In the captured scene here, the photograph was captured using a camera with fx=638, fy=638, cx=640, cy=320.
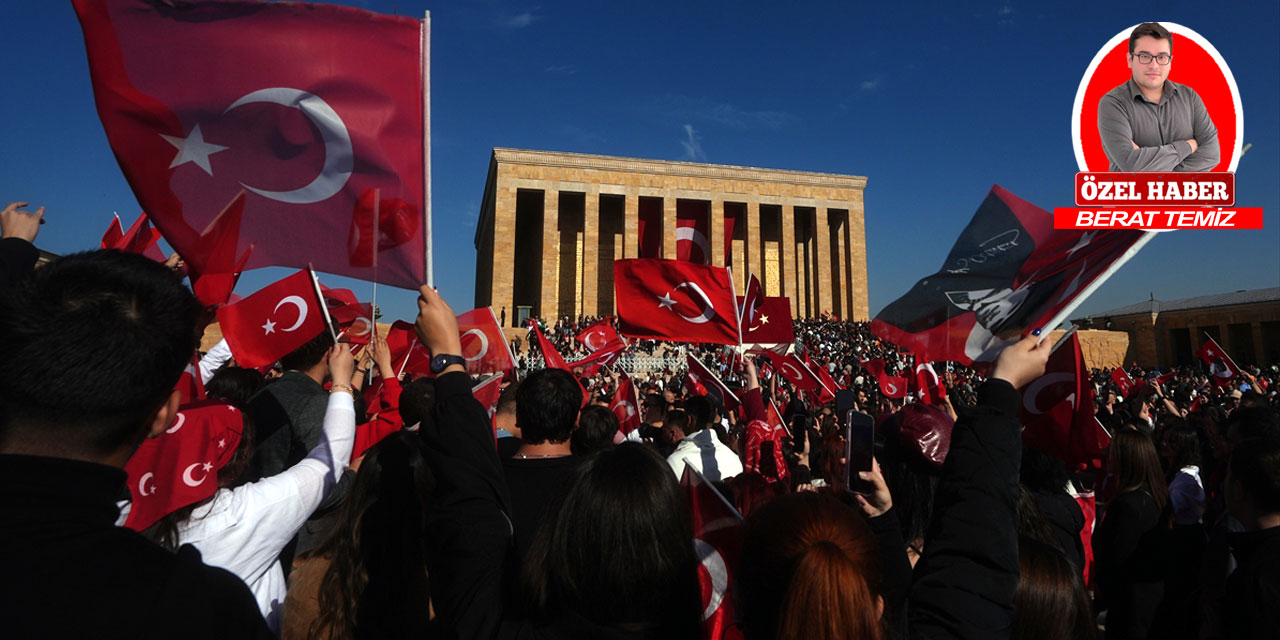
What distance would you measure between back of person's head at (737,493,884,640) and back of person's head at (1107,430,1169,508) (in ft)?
9.18

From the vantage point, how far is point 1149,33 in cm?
738

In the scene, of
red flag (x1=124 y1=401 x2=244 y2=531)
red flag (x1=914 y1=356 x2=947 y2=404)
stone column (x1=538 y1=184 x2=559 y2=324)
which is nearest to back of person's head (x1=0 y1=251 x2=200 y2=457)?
red flag (x1=124 y1=401 x2=244 y2=531)

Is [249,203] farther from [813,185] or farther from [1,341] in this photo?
[813,185]

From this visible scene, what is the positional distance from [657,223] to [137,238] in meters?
35.1

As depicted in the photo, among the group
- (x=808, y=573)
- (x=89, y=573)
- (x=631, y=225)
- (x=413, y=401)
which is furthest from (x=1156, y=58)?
(x=631, y=225)

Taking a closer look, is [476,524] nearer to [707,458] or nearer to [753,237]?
[707,458]

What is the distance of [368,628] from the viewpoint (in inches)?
80.7

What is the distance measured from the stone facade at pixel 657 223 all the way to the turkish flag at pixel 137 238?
29.8 m

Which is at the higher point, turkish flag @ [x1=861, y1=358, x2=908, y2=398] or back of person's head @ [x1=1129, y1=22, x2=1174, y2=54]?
back of person's head @ [x1=1129, y1=22, x2=1174, y2=54]

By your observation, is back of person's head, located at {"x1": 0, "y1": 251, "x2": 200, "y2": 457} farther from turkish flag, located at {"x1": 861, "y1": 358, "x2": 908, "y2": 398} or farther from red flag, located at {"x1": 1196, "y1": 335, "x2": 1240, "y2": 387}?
red flag, located at {"x1": 1196, "y1": 335, "x2": 1240, "y2": 387}

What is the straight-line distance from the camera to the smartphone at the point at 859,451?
1.98 metres

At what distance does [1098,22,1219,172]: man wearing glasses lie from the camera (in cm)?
591

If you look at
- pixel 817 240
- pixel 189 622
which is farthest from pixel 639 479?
pixel 817 240

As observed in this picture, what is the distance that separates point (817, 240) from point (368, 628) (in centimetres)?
4100
